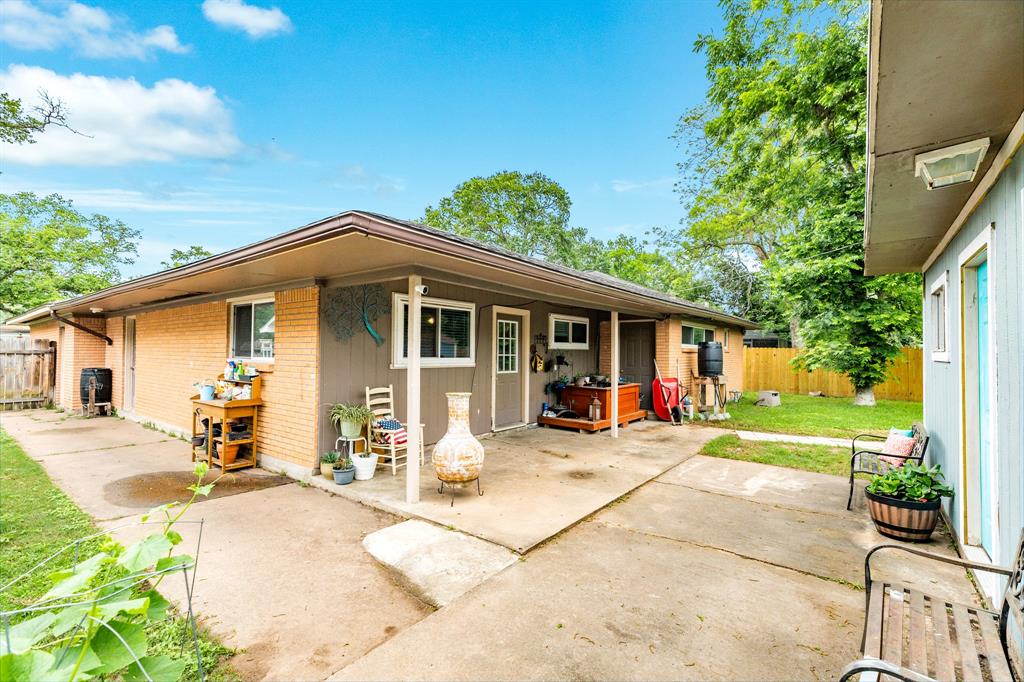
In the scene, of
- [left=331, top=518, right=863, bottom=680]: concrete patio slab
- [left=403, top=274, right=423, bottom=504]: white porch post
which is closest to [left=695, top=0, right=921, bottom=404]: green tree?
[left=331, top=518, right=863, bottom=680]: concrete patio slab

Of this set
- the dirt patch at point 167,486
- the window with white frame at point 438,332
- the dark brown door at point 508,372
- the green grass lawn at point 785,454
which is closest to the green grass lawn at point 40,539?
the dirt patch at point 167,486

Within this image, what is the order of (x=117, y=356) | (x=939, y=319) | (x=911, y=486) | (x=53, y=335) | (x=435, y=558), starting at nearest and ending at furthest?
(x=435, y=558), (x=911, y=486), (x=939, y=319), (x=117, y=356), (x=53, y=335)

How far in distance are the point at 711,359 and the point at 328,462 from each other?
27.7ft

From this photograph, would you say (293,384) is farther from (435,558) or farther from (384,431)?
(435,558)

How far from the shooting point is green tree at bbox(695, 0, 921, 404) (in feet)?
35.5

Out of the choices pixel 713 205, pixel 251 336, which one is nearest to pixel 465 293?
pixel 251 336

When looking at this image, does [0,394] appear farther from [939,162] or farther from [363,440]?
[939,162]

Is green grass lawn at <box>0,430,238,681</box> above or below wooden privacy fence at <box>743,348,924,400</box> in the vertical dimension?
below

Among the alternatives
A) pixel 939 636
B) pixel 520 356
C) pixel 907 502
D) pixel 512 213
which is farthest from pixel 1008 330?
pixel 512 213

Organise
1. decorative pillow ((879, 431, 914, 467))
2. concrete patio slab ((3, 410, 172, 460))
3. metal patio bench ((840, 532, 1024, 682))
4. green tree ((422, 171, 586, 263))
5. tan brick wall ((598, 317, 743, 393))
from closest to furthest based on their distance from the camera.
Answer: metal patio bench ((840, 532, 1024, 682)), decorative pillow ((879, 431, 914, 467)), concrete patio slab ((3, 410, 172, 460)), tan brick wall ((598, 317, 743, 393)), green tree ((422, 171, 586, 263))

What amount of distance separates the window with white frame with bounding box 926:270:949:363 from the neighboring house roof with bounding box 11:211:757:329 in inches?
128

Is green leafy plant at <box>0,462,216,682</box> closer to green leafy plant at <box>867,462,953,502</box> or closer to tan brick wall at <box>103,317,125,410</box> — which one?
green leafy plant at <box>867,462,953,502</box>

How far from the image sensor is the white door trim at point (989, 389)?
2.56 meters

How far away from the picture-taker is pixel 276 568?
316cm
